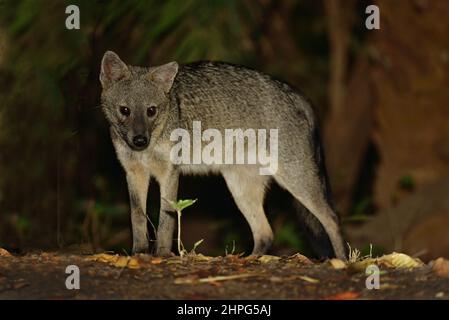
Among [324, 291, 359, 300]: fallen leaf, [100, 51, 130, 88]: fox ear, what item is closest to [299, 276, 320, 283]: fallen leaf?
[324, 291, 359, 300]: fallen leaf

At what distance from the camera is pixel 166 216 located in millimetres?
8297

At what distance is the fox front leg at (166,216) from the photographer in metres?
8.28

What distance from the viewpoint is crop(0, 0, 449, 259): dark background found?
10.4 meters

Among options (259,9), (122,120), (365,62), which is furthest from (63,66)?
(365,62)

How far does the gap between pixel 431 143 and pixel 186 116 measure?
585cm

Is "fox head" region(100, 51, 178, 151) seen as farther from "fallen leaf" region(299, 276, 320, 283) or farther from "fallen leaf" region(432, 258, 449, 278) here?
"fallen leaf" region(432, 258, 449, 278)

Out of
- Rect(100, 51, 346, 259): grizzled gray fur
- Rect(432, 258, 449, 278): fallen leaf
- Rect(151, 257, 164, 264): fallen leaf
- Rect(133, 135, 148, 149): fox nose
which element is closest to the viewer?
Rect(432, 258, 449, 278): fallen leaf

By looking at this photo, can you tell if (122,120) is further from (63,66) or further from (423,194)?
(423,194)

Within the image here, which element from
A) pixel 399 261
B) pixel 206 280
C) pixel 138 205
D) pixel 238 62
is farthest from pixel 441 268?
A: pixel 238 62

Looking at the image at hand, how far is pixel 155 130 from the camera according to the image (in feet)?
27.6

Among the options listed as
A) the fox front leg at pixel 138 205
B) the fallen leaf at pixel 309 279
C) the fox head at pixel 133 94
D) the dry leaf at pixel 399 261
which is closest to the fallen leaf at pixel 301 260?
the dry leaf at pixel 399 261

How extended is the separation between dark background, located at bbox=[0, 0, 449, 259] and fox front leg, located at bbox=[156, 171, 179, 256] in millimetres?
1166

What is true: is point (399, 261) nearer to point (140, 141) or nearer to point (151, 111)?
point (140, 141)

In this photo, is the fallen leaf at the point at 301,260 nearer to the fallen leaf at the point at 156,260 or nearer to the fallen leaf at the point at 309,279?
the fallen leaf at the point at 309,279
